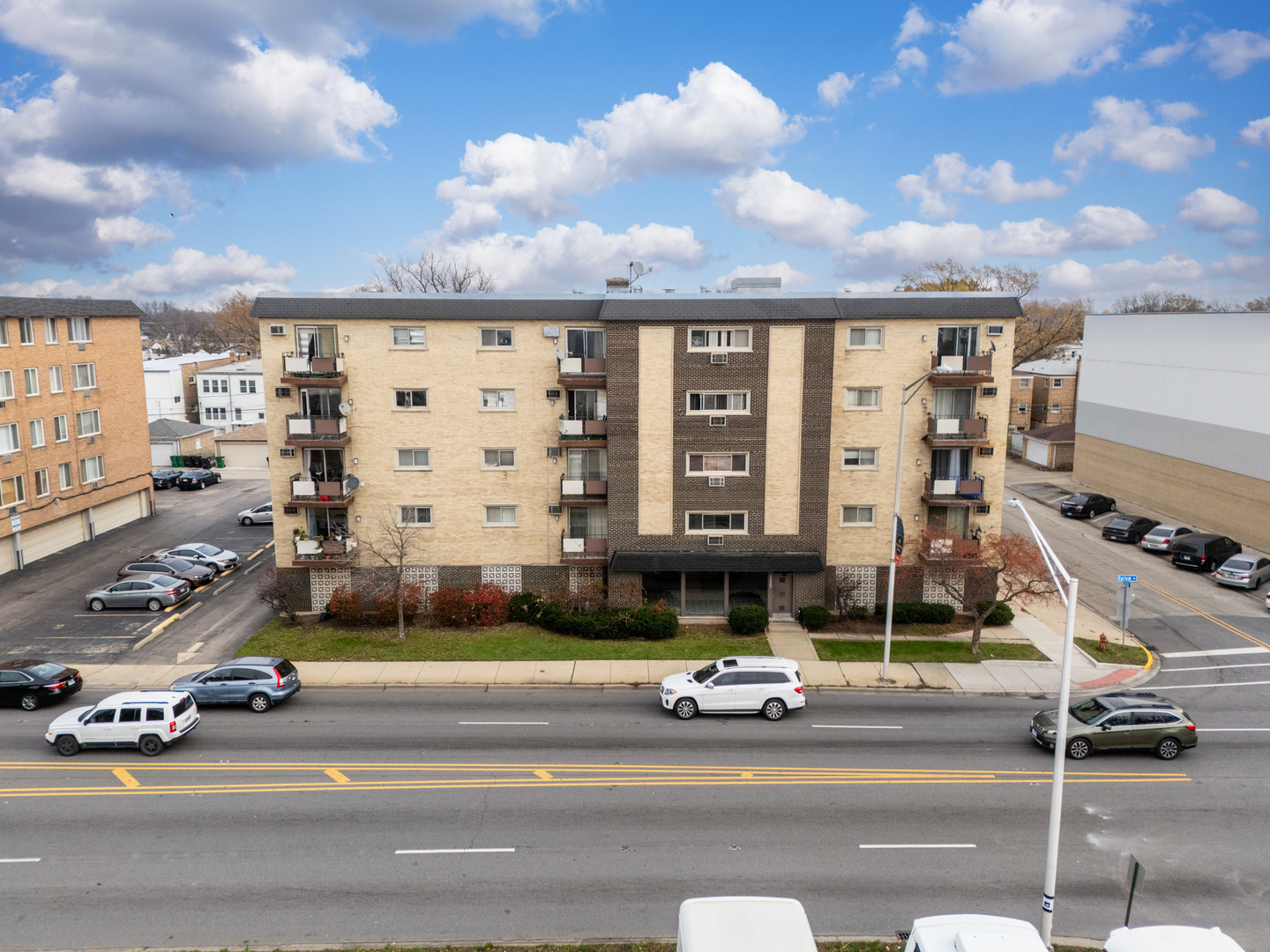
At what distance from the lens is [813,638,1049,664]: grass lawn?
98.8 feet

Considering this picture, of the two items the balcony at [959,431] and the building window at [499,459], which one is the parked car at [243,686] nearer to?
the building window at [499,459]

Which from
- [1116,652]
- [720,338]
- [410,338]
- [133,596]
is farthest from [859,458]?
[133,596]

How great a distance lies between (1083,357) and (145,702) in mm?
61430

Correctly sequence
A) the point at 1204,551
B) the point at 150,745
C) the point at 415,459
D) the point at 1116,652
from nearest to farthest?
the point at 150,745
the point at 1116,652
the point at 415,459
the point at 1204,551

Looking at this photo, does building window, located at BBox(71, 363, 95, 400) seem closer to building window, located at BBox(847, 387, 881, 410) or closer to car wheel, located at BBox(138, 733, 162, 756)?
car wheel, located at BBox(138, 733, 162, 756)

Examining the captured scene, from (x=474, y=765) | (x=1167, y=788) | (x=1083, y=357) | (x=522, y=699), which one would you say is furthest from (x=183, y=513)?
(x=1083, y=357)

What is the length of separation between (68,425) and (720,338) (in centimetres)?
3665

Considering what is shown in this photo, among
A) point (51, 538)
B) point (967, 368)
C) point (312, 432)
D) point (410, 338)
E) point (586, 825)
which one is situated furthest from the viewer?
point (51, 538)

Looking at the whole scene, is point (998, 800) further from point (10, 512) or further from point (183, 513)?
point (183, 513)

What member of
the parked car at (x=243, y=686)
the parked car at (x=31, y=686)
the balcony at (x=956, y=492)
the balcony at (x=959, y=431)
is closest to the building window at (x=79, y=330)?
the parked car at (x=31, y=686)

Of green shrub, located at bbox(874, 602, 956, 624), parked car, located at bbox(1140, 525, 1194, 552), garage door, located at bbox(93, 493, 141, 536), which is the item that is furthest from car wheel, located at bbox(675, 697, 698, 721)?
garage door, located at bbox(93, 493, 141, 536)

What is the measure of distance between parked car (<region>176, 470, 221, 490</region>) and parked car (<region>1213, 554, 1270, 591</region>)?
2514 inches

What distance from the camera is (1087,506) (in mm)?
51531

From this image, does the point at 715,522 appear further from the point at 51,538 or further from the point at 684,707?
the point at 51,538
